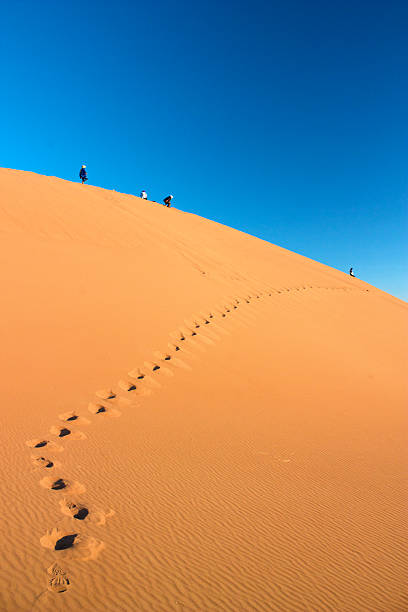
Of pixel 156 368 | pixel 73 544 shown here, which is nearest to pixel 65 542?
pixel 73 544

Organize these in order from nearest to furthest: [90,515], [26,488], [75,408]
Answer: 1. [90,515]
2. [26,488]
3. [75,408]

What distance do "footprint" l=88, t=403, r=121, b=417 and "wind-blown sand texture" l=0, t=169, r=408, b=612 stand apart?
28 millimetres

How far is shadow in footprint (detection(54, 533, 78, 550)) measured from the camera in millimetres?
1725

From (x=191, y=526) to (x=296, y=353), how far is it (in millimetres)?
3974

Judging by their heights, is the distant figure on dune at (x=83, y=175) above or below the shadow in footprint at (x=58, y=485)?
above

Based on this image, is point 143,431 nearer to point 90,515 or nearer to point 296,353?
point 90,515

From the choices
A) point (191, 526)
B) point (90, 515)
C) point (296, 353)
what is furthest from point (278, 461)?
point (296, 353)

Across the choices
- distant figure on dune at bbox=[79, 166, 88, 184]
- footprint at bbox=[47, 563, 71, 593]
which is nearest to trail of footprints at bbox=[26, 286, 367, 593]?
footprint at bbox=[47, 563, 71, 593]

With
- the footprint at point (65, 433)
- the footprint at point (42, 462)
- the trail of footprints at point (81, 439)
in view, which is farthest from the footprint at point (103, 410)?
the footprint at point (42, 462)

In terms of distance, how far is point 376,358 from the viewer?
6.50 m

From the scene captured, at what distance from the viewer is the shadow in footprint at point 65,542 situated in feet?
5.66

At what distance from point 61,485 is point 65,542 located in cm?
52

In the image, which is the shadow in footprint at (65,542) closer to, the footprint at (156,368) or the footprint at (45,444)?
the footprint at (45,444)

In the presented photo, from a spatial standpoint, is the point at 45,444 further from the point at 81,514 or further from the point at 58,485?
the point at 81,514
